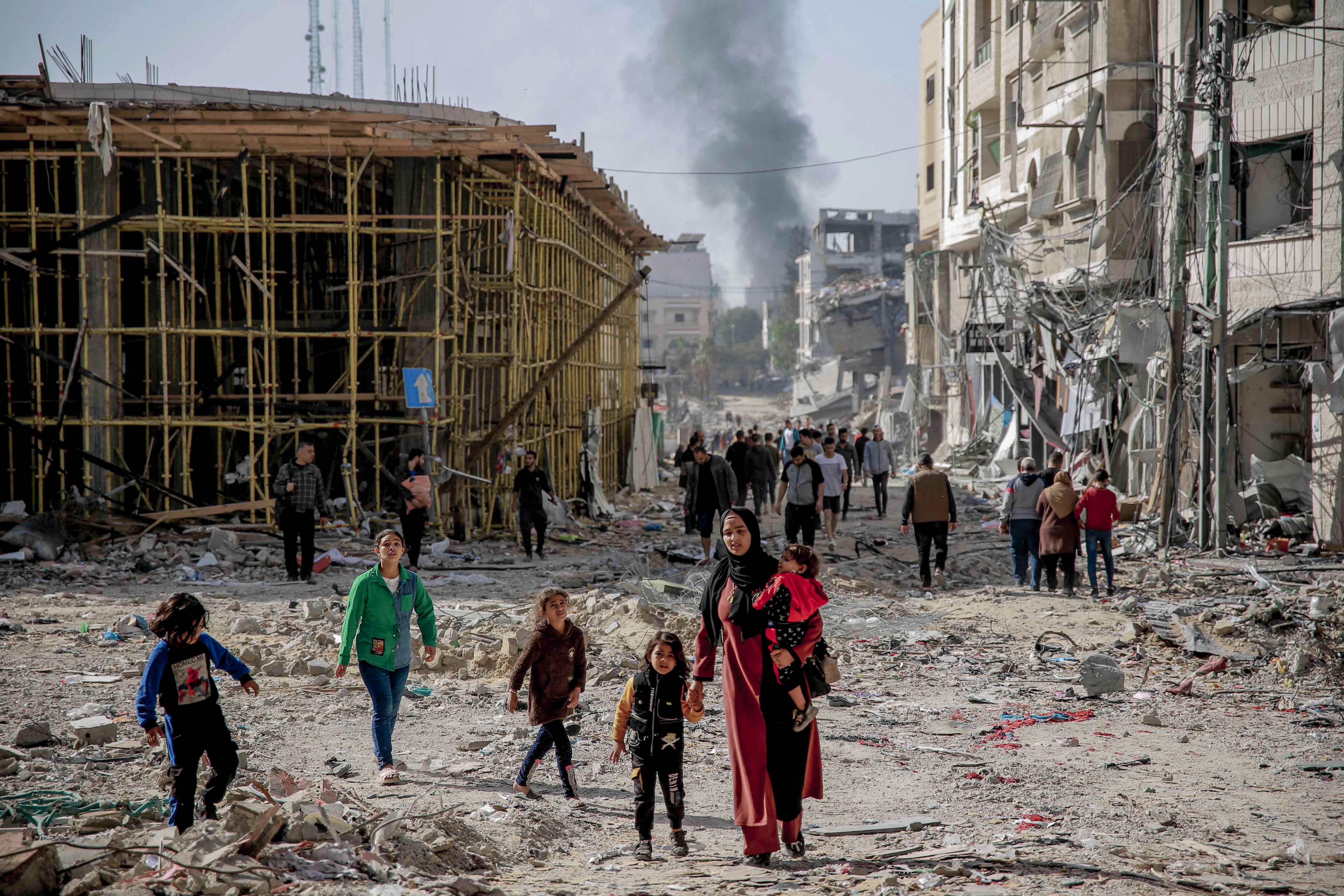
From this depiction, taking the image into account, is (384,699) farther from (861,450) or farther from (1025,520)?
(861,450)

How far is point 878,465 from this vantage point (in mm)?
20188

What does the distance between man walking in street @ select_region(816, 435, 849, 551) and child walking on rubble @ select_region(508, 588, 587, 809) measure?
984 centimetres

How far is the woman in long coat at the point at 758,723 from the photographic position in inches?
199

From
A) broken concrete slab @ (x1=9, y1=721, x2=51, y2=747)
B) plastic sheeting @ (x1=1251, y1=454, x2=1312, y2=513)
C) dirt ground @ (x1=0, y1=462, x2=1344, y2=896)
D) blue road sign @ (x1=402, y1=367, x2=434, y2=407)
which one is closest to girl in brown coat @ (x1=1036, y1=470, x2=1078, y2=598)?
dirt ground @ (x1=0, y1=462, x2=1344, y2=896)

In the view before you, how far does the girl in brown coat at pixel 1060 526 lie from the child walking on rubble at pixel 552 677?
24.4 ft

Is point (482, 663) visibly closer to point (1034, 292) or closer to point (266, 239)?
point (266, 239)

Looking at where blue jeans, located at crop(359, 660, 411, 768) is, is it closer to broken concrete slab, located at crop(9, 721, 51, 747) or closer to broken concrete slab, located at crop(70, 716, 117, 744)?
broken concrete slab, located at crop(70, 716, 117, 744)

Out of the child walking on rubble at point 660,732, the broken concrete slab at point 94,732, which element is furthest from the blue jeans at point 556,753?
the broken concrete slab at point 94,732

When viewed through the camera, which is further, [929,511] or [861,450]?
[861,450]

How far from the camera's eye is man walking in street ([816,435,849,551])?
53.2 ft

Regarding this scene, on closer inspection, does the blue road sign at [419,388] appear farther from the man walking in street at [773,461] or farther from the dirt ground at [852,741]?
the man walking in street at [773,461]

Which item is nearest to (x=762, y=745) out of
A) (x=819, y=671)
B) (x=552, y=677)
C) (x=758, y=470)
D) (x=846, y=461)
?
(x=819, y=671)

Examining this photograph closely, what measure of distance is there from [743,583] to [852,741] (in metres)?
2.92

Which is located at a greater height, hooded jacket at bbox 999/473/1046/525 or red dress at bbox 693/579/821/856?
hooded jacket at bbox 999/473/1046/525
